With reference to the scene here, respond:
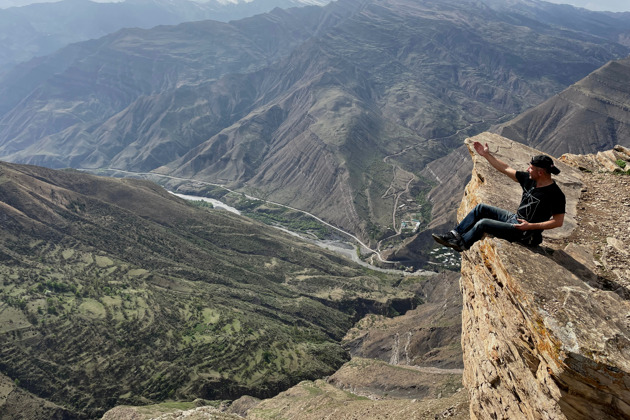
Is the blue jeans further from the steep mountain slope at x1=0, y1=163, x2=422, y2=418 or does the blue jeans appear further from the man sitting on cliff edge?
the steep mountain slope at x1=0, y1=163, x2=422, y2=418

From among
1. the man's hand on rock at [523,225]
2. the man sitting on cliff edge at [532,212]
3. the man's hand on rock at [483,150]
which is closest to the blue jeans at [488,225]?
the man sitting on cliff edge at [532,212]

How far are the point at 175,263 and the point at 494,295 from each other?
84.4 meters

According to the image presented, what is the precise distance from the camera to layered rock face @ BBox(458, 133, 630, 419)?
8.03 metres

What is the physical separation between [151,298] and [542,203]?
6939 cm

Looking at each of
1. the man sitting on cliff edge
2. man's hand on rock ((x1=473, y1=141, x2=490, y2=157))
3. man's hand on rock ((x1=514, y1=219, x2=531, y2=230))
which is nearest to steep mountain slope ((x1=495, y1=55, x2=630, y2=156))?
man's hand on rock ((x1=473, y1=141, x2=490, y2=157))

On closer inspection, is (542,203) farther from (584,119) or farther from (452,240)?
(584,119)

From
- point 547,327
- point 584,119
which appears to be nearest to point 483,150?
point 547,327

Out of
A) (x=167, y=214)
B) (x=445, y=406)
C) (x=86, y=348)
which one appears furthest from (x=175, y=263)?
(x=445, y=406)

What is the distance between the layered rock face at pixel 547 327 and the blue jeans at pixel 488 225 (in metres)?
0.33

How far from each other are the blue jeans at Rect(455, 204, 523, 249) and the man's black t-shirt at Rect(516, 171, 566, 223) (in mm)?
438

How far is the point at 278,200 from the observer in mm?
189750

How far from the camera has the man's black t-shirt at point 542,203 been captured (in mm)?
10516

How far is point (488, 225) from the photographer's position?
37.4 feet

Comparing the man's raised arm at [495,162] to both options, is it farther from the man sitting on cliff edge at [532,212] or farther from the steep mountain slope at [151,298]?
the steep mountain slope at [151,298]
